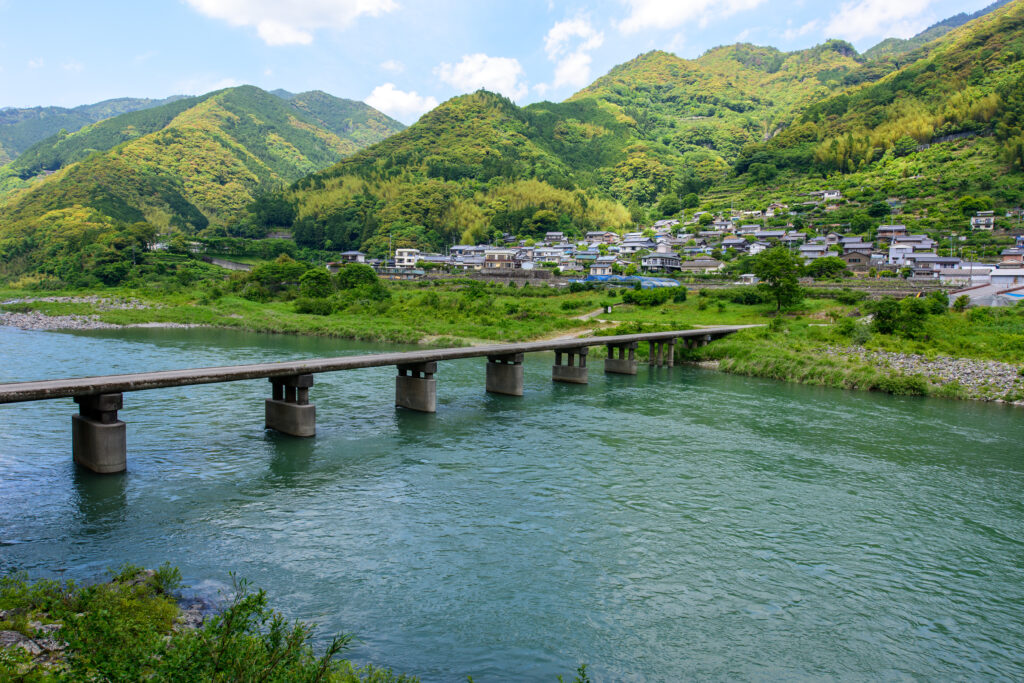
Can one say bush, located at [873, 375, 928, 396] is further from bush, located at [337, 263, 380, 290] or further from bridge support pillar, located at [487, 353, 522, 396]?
bush, located at [337, 263, 380, 290]

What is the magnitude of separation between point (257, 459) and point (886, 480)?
17220 millimetres

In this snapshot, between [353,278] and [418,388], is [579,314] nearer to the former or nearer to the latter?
[353,278]

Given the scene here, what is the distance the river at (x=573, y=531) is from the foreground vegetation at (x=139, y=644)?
1.48 metres

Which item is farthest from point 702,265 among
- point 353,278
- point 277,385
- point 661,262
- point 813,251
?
point 277,385

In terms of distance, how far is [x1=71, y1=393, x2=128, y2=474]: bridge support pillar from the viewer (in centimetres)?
1421

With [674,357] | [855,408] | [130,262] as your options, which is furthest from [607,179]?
[855,408]

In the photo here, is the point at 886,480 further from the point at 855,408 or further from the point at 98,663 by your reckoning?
the point at 98,663

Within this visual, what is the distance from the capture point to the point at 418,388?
23234 millimetres

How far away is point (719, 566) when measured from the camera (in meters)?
11.5

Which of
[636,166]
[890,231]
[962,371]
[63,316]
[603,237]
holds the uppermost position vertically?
[636,166]

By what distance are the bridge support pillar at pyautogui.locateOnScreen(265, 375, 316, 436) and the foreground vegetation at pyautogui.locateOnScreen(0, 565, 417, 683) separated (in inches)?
406

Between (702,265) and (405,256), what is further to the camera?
(405,256)

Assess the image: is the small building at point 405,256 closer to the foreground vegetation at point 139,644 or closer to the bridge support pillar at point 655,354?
the bridge support pillar at point 655,354

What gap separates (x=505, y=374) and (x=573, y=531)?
15.3 meters
